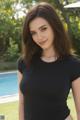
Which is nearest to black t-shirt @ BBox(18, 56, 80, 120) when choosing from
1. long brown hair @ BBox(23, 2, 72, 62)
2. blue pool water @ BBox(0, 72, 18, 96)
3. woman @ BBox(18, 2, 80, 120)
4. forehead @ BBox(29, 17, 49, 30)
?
woman @ BBox(18, 2, 80, 120)

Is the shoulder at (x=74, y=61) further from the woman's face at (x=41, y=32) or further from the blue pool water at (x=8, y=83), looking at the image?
the blue pool water at (x=8, y=83)

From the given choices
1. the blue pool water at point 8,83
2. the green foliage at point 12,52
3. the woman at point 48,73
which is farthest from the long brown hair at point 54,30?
the green foliage at point 12,52

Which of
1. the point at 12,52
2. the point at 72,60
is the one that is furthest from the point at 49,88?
the point at 12,52

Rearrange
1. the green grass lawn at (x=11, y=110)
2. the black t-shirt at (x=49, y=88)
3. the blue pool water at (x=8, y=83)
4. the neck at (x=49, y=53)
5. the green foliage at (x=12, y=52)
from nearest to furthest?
the black t-shirt at (x=49, y=88) < the neck at (x=49, y=53) < the green grass lawn at (x=11, y=110) < the blue pool water at (x=8, y=83) < the green foliage at (x=12, y=52)

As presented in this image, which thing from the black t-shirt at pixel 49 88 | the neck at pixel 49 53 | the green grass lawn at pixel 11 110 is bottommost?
the green grass lawn at pixel 11 110

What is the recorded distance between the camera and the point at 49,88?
2750 mm

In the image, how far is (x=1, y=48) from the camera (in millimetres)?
20812

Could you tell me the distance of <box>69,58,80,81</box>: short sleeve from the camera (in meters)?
2.80

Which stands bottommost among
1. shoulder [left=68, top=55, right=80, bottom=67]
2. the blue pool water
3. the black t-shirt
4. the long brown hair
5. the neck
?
the blue pool water

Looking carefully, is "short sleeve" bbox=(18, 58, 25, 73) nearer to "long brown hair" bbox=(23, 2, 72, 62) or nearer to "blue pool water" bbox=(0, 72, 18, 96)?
"long brown hair" bbox=(23, 2, 72, 62)

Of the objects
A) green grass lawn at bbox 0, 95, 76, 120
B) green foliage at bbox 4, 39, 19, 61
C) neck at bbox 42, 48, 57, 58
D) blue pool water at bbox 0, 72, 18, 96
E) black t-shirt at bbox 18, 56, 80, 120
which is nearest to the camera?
black t-shirt at bbox 18, 56, 80, 120

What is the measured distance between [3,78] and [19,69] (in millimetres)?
13193

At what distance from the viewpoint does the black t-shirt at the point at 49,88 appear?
275cm

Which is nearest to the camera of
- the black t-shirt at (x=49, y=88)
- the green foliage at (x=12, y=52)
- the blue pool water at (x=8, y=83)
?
the black t-shirt at (x=49, y=88)
